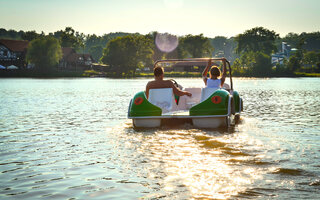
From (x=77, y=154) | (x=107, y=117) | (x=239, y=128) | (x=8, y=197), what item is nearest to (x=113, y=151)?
(x=77, y=154)

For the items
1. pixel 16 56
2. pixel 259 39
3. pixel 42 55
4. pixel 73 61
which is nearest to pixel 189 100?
pixel 42 55

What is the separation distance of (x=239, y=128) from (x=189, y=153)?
12.2 ft

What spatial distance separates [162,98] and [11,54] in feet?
338

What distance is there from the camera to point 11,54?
103938 millimetres

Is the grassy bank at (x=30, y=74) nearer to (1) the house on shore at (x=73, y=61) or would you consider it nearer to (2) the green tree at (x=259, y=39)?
(1) the house on shore at (x=73, y=61)

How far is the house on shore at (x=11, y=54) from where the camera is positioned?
338 ft

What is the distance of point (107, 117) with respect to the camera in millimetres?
13430

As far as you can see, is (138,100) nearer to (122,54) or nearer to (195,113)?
(195,113)

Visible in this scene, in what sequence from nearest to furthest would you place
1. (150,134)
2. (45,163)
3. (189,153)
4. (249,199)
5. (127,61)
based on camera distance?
(249,199) < (45,163) < (189,153) < (150,134) < (127,61)

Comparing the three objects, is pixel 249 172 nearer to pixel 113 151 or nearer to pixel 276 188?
pixel 276 188

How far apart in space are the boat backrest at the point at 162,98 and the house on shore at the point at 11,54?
100827mm

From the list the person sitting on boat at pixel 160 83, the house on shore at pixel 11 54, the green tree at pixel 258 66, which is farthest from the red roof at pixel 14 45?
the person sitting on boat at pixel 160 83

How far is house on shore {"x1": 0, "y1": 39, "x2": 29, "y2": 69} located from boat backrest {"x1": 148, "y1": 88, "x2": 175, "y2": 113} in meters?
101

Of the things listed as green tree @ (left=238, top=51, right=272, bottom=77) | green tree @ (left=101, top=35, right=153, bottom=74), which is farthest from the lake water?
green tree @ (left=238, top=51, right=272, bottom=77)
